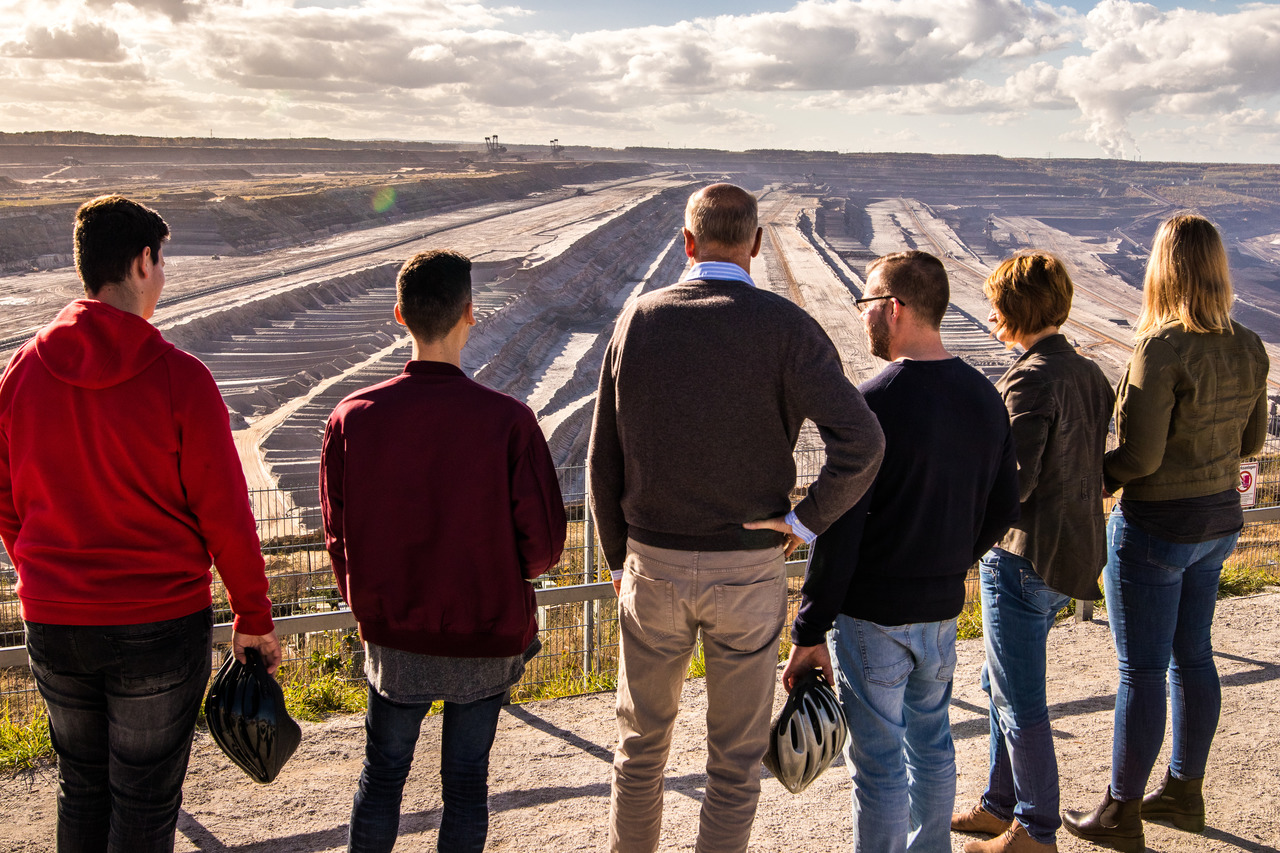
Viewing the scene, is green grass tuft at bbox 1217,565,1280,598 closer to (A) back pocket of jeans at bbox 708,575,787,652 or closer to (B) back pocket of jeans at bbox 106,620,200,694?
(A) back pocket of jeans at bbox 708,575,787,652

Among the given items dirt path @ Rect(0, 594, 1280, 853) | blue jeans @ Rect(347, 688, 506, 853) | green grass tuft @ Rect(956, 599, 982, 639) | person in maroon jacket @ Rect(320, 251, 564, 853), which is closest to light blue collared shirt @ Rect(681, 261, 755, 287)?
person in maroon jacket @ Rect(320, 251, 564, 853)

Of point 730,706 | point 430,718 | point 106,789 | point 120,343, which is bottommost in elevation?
point 430,718

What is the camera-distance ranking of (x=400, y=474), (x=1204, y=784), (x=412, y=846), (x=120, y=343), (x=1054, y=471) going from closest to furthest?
(x=120, y=343) < (x=400, y=474) < (x=1054, y=471) < (x=412, y=846) < (x=1204, y=784)

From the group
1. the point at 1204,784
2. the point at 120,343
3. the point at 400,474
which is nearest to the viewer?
the point at 120,343

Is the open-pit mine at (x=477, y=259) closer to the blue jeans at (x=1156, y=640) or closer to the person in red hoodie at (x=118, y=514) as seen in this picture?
the blue jeans at (x=1156, y=640)

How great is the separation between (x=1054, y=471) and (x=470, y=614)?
179cm

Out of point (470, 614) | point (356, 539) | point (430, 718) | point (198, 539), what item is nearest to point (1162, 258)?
point (470, 614)

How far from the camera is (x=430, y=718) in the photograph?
4.20m

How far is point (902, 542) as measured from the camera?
8.58 ft

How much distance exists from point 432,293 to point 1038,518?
1.92 metres

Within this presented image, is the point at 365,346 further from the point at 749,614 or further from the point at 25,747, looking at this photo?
the point at 749,614

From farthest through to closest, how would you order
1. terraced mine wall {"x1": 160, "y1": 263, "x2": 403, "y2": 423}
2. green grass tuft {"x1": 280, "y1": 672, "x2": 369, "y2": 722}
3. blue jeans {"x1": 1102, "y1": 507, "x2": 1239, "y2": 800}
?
terraced mine wall {"x1": 160, "y1": 263, "x2": 403, "y2": 423}, green grass tuft {"x1": 280, "y1": 672, "x2": 369, "y2": 722}, blue jeans {"x1": 1102, "y1": 507, "x2": 1239, "y2": 800}

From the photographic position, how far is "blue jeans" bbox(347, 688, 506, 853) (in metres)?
2.56

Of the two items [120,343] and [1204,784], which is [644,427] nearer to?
[120,343]
